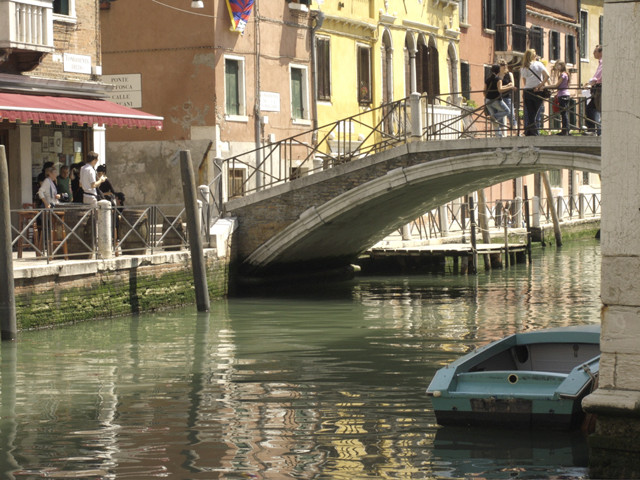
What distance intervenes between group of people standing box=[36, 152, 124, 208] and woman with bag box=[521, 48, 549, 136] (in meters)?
4.97

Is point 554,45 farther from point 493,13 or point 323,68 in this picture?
point 323,68

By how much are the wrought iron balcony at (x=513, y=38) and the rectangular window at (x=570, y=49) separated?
3.65 meters

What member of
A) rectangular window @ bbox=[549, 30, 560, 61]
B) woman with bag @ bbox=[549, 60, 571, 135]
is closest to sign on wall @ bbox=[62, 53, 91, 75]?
woman with bag @ bbox=[549, 60, 571, 135]

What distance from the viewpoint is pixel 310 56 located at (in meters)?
23.1

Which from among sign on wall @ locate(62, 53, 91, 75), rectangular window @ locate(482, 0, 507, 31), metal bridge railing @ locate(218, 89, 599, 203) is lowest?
metal bridge railing @ locate(218, 89, 599, 203)

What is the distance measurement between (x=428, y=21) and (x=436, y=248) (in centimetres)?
695

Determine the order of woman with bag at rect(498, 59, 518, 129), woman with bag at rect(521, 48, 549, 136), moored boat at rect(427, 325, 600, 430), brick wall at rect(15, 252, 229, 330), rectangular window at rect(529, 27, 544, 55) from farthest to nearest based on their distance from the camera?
rectangular window at rect(529, 27, 544, 55) → woman with bag at rect(498, 59, 518, 129) → woman with bag at rect(521, 48, 549, 136) → brick wall at rect(15, 252, 229, 330) → moored boat at rect(427, 325, 600, 430)

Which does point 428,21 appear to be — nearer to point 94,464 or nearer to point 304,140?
point 304,140

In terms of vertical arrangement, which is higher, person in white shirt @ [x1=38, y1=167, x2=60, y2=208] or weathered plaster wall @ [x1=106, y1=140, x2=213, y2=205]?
weathered plaster wall @ [x1=106, y1=140, x2=213, y2=205]

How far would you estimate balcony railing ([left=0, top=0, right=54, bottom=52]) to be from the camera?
16.0 meters

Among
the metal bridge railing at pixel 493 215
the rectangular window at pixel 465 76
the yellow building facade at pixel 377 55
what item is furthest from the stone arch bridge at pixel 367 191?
the rectangular window at pixel 465 76

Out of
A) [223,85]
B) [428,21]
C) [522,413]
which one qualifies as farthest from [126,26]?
[522,413]

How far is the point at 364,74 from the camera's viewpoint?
24844 mm

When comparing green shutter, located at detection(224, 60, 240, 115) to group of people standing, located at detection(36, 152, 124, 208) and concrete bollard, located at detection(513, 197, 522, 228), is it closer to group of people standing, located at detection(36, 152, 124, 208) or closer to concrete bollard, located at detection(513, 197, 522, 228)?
group of people standing, located at detection(36, 152, 124, 208)
